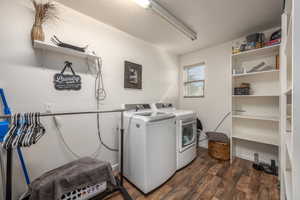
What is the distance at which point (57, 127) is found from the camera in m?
1.59

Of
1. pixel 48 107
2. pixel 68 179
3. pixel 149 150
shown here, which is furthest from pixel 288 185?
pixel 48 107

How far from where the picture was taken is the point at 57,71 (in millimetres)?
1595

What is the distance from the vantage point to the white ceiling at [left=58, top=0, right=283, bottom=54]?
1.61m

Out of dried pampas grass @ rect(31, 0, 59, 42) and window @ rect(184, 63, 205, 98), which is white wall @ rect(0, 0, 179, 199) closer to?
dried pampas grass @ rect(31, 0, 59, 42)

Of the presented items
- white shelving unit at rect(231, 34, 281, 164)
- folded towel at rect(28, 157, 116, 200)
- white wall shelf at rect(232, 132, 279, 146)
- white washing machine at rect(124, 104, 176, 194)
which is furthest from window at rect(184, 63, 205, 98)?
folded towel at rect(28, 157, 116, 200)

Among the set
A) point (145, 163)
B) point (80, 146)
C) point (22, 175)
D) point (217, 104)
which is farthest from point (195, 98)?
point (22, 175)

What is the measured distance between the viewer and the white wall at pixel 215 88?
2670mm

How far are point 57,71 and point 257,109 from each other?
11.1 feet

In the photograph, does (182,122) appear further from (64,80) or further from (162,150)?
(64,80)

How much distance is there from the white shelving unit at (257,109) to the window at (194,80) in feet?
2.47

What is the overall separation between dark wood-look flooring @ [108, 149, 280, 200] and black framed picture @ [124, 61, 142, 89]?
1.64 metres

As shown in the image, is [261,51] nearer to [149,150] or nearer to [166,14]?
[166,14]

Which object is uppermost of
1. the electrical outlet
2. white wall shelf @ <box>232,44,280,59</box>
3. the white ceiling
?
the white ceiling

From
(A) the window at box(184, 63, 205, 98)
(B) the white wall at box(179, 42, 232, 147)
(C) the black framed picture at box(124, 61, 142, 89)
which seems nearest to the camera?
(C) the black framed picture at box(124, 61, 142, 89)
